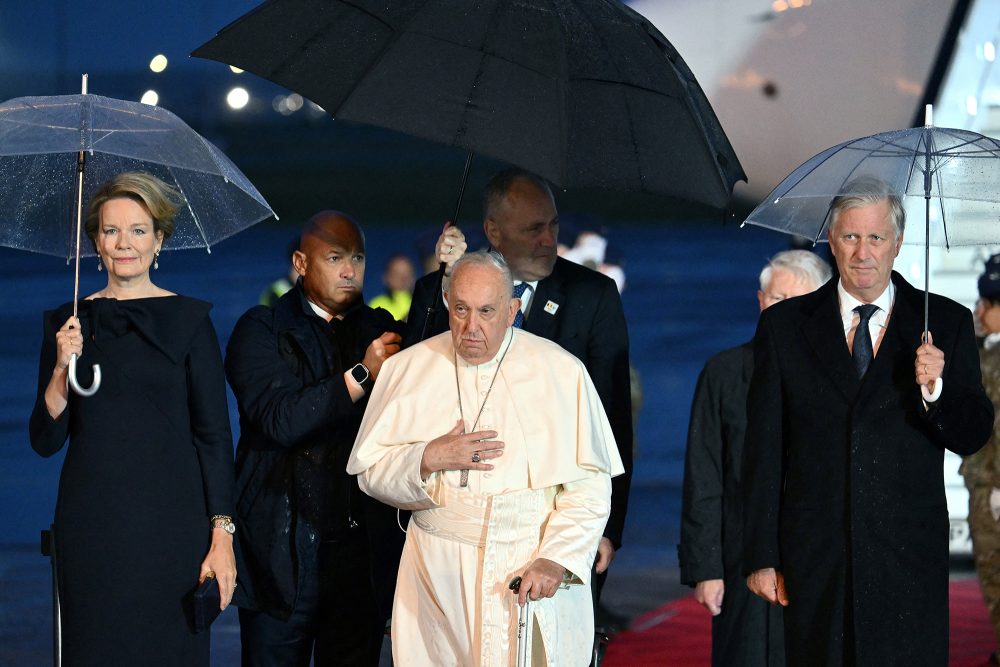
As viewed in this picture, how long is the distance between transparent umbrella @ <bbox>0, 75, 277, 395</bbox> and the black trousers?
108cm

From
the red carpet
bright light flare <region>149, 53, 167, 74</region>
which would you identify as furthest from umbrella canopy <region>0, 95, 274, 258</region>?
bright light flare <region>149, 53, 167, 74</region>

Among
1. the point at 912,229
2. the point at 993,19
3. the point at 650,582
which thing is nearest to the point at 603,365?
the point at 912,229

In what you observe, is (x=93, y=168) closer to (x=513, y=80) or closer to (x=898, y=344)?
(x=513, y=80)

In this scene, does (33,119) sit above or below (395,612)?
above

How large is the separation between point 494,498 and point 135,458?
98 centimetres

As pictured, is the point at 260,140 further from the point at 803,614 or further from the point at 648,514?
the point at 803,614

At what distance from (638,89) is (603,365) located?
3.53ft

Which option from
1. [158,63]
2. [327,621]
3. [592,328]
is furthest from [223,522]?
[158,63]

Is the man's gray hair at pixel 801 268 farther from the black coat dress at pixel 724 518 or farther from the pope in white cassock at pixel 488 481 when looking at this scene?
the pope in white cassock at pixel 488 481

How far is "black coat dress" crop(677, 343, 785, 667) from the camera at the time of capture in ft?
16.3

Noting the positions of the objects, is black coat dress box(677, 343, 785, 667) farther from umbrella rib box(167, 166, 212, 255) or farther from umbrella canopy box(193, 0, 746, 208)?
umbrella rib box(167, 166, 212, 255)

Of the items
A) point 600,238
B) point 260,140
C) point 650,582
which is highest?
point 260,140

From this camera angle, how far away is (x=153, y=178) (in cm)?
416

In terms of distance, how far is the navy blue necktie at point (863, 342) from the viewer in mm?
3965
